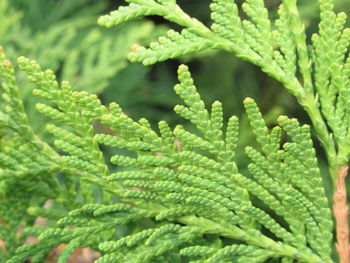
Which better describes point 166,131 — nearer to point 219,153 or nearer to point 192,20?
point 219,153

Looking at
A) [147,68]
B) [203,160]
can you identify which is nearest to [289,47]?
[203,160]

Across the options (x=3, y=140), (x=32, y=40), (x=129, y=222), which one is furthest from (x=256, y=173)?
(x=32, y=40)

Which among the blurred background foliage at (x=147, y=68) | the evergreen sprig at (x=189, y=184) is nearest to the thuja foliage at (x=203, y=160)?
the evergreen sprig at (x=189, y=184)

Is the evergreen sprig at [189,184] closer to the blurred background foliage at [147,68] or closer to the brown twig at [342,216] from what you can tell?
the brown twig at [342,216]

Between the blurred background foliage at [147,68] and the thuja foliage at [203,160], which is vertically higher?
the blurred background foliage at [147,68]

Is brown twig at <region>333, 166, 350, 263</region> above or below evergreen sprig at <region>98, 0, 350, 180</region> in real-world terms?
below

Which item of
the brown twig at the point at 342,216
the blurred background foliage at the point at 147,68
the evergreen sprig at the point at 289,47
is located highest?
the blurred background foliage at the point at 147,68

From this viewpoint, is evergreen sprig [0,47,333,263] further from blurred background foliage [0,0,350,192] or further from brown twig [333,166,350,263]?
blurred background foliage [0,0,350,192]

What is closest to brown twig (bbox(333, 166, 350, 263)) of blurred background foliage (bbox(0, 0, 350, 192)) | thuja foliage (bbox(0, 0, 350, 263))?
thuja foliage (bbox(0, 0, 350, 263))
